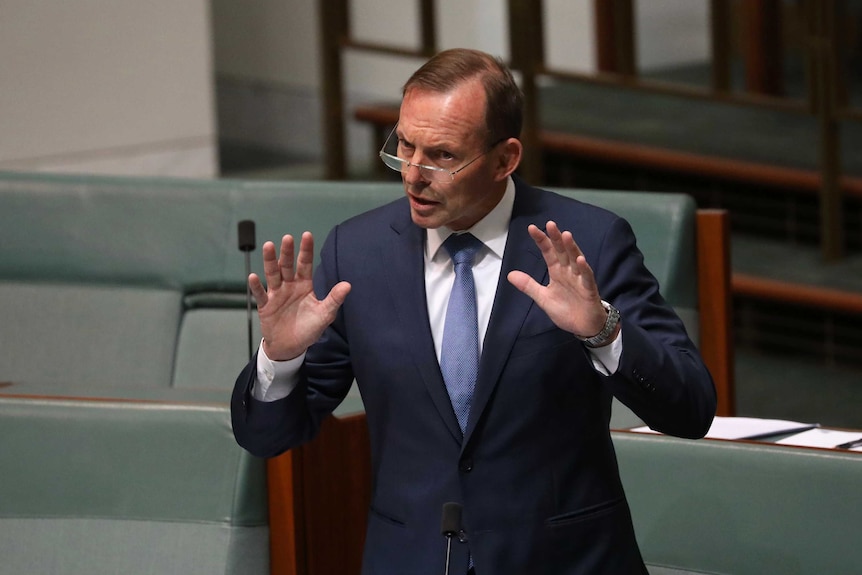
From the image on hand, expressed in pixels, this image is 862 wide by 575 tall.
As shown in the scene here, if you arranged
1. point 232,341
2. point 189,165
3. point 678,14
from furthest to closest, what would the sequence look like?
point 678,14 < point 189,165 < point 232,341

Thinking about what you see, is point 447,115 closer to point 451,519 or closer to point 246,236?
point 451,519

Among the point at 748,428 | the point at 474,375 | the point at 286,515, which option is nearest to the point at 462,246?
the point at 474,375

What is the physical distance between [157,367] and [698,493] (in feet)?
4.07

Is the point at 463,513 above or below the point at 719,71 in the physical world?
below

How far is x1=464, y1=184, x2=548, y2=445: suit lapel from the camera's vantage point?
1.48 meters

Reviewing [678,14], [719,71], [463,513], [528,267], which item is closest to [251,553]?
[463,513]

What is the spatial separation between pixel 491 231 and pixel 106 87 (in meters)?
2.34

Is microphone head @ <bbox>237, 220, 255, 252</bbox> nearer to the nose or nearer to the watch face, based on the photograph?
the nose

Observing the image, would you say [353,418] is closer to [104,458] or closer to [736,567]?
[104,458]

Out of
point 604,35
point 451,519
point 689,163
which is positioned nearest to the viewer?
point 451,519

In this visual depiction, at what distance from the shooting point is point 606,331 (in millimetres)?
1394

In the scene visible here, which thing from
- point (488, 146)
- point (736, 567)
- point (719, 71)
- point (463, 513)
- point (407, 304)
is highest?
point (719, 71)

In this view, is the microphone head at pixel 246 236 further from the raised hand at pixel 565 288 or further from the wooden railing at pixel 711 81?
the wooden railing at pixel 711 81

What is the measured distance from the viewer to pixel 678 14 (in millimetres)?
5211
